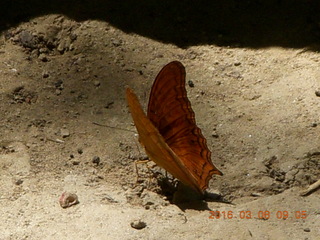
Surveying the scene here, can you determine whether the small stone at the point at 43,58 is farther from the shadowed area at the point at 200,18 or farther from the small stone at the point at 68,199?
the small stone at the point at 68,199

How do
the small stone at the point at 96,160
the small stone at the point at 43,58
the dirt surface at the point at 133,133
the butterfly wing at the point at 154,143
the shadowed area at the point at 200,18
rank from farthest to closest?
1. the shadowed area at the point at 200,18
2. the small stone at the point at 43,58
3. the small stone at the point at 96,160
4. the dirt surface at the point at 133,133
5. the butterfly wing at the point at 154,143

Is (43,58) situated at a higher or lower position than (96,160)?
higher

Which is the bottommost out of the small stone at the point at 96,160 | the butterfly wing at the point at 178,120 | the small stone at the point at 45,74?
the small stone at the point at 96,160

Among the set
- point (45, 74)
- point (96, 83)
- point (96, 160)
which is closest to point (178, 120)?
point (96, 160)

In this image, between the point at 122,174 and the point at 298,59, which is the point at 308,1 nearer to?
the point at 298,59

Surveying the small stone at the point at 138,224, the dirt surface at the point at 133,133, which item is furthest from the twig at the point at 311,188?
the small stone at the point at 138,224

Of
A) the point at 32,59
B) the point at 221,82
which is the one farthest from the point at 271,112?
the point at 32,59

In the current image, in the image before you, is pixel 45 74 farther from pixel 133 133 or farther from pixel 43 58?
pixel 133 133

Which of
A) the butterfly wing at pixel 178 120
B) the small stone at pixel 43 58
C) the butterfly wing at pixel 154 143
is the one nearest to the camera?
the butterfly wing at pixel 154 143

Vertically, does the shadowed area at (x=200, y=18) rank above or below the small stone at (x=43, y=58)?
above
